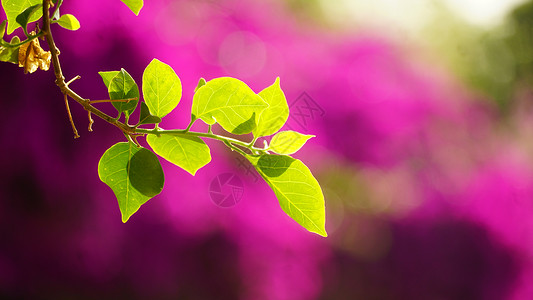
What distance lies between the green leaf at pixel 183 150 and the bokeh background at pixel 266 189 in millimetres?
1171

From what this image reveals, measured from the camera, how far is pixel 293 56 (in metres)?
1.80

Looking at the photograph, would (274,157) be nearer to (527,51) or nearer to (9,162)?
(9,162)

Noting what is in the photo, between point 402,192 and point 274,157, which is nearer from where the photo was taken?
point 274,157

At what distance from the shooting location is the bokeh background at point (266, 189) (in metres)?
1.41

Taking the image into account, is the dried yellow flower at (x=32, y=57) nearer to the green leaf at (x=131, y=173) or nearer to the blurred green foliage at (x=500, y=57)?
the green leaf at (x=131, y=173)

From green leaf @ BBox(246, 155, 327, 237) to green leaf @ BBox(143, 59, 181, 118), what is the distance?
0.14ft

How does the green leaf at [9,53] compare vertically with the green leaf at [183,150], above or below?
below

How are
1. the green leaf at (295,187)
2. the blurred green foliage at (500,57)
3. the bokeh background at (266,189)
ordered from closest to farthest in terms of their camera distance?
the green leaf at (295,187)
the bokeh background at (266,189)
the blurred green foliage at (500,57)

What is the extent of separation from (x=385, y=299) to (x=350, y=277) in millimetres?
132

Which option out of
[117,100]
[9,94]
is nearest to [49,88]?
[9,94]

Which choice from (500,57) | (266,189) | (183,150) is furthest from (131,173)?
(500,57)

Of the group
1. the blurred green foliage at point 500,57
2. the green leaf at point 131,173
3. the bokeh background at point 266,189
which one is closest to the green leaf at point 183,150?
the green leaf at point 131,173

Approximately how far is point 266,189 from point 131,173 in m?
1.35

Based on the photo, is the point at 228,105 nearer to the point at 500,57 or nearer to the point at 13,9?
the point at 13,9
